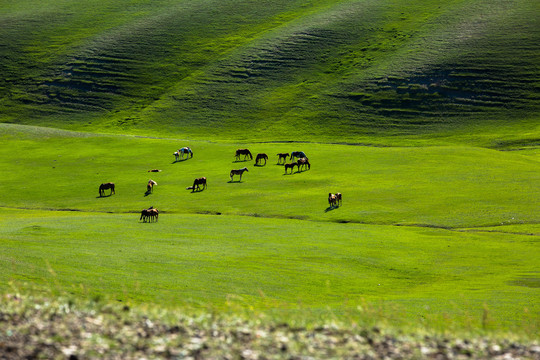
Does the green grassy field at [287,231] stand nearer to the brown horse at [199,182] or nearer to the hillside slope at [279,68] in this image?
the brown horse at [199,182]

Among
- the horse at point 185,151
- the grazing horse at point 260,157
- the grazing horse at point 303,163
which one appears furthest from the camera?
Answer: the horse at point 185,151

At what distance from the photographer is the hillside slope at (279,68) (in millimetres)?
115250

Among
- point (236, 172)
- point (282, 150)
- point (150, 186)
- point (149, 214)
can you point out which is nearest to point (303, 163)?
point (236, 172)

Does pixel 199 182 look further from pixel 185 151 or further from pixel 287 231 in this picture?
pixel 287 231

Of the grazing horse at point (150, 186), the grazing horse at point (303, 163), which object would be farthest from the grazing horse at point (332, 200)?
the grazing horse at point (150, 186)

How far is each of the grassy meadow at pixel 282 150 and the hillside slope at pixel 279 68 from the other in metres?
0.51

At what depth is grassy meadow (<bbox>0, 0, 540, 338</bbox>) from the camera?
27500 mm

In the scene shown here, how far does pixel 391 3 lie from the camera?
165875 mm

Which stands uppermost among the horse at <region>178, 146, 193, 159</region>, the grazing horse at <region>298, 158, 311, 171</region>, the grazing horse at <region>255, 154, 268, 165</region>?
the horse at <region>178, 146, 193, 159</region>

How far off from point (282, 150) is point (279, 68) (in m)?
→ 59.6

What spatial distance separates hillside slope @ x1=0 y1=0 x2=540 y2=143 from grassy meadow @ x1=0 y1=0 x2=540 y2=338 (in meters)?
0.51

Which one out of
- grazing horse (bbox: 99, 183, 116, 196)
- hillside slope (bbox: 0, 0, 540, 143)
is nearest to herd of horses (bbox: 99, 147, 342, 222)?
grazing horse (bbox: 99, 183, 116, 196)

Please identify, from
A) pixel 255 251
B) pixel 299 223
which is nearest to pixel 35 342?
pixel 255 251

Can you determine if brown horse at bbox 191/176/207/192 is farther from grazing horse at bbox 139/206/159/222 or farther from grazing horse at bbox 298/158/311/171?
grazing horse at bbox 139/206/159/222
